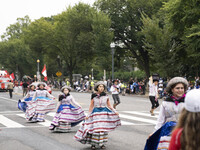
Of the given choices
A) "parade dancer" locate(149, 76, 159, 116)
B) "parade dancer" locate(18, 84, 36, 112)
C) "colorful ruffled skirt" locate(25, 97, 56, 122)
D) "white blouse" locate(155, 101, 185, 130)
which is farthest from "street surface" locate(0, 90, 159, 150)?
"white blouse" locate(155, 101, 185, 130)

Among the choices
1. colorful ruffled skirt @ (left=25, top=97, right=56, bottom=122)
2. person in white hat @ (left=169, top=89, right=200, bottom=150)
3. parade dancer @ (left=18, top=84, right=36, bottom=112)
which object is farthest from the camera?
parade dancer @ (left=18, top=84, right=36, bottom=112)

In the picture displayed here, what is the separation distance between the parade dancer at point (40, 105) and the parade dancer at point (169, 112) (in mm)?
8173

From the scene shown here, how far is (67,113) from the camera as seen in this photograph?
10203mm

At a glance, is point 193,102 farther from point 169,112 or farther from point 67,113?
point 67,113

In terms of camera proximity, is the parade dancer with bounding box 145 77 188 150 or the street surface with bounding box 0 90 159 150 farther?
the street surface with bounding box 0 90 159 150

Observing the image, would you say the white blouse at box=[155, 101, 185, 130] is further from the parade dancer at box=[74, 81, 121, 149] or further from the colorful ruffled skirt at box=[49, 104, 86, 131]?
the colorful ruffled skirt at box=[49, 104, 86, 131]

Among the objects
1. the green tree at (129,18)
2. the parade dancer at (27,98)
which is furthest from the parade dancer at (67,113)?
the green tree at (129,18)

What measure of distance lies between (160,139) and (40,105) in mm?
8616

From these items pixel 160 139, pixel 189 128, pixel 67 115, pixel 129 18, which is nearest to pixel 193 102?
pixel 189 128

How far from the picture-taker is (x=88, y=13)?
45.8 metres

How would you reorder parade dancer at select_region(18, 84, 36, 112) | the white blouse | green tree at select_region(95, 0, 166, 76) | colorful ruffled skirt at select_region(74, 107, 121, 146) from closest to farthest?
the white blouse < colorful ruffled skirt at select_region(74, 107, 121, 146) < parade dancer at select_region(18, 84, 36, 112) < green tree at select_region(95, 0, 166, 76)

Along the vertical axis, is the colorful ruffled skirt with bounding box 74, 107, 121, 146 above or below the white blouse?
below

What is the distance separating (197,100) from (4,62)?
88223 mm

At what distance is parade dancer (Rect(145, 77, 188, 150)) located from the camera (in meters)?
4.79
